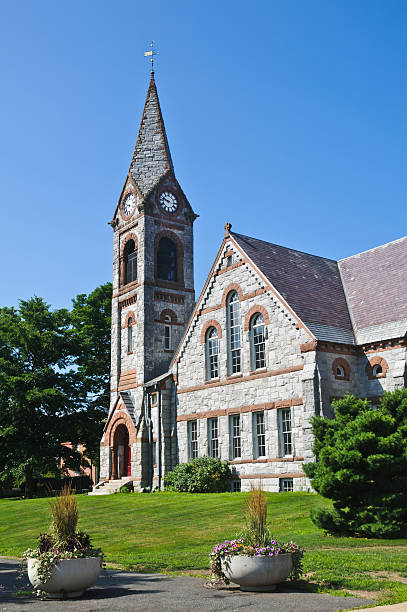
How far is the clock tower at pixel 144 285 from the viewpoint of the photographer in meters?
39.9

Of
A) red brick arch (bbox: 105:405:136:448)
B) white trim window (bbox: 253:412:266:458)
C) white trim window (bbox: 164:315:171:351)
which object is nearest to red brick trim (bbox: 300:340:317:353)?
white trim window (bbox: 253:412:266:458)

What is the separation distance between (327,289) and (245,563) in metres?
24.1

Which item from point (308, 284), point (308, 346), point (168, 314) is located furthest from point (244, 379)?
point (168, 314)

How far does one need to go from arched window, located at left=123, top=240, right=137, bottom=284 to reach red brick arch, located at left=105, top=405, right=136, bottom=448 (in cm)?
900

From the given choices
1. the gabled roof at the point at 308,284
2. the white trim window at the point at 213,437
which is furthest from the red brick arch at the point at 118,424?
the gabled roof at the point at 308,284

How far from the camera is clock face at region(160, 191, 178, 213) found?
43656mm

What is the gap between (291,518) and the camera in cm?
2025

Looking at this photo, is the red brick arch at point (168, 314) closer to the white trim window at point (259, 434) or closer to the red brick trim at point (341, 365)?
the white trim window at point (259, 434)

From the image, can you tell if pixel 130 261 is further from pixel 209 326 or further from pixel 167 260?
pixel 209 326

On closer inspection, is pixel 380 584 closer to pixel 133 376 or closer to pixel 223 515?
pixel 223 515

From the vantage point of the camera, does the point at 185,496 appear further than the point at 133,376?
No

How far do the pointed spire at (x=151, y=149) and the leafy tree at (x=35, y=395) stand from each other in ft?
40.5

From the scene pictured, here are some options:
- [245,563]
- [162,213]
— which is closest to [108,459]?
[162,213]

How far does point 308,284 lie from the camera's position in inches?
1283
